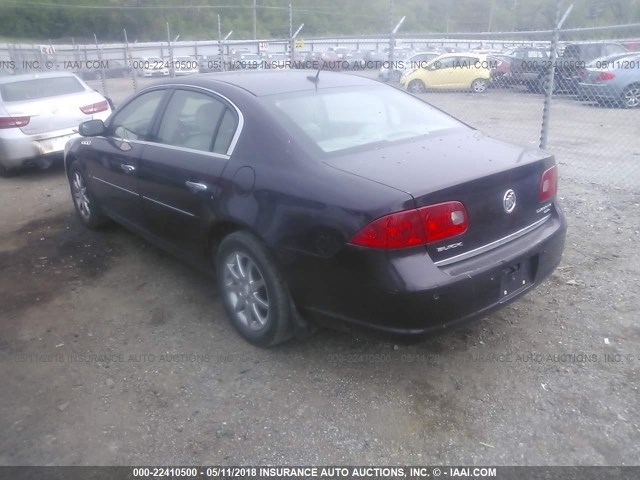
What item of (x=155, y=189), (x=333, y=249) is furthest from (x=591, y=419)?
(x=155, y=189)

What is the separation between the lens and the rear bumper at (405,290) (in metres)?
2.59

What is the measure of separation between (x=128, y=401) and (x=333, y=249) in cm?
139

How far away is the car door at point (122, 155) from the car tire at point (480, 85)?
9.39 m

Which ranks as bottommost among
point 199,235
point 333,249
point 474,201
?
point 199,235

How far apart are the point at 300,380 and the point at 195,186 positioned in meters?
1.37

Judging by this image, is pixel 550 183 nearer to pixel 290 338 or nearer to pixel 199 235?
pixel 290 338

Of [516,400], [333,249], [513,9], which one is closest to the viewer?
[333,249]

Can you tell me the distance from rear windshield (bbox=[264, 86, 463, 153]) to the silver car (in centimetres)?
548

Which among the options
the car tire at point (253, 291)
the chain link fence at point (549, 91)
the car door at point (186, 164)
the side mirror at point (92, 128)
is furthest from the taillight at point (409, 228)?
the chain link fence at point (549, 91)

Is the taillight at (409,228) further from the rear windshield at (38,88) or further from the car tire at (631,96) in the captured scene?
the car tire at (631,96)

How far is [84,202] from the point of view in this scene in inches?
215

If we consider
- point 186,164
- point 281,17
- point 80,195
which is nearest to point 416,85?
point 80,195

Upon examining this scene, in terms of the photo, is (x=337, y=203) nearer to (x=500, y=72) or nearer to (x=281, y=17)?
(x=500, y=72)

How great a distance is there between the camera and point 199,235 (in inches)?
143
